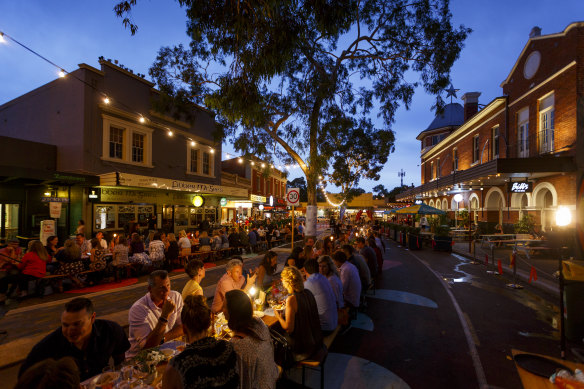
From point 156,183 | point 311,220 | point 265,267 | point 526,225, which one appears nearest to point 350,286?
point 265,267

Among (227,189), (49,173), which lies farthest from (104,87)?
(227,189)

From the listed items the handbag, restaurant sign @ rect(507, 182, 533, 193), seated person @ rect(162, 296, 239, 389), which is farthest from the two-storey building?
restaurant sign @ rect(507, 182, 533, 193)

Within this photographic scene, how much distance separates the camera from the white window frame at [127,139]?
13.2 meters

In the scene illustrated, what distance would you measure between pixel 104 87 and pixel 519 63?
23.1 metres

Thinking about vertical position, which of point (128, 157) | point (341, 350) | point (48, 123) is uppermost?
point (48, 123)

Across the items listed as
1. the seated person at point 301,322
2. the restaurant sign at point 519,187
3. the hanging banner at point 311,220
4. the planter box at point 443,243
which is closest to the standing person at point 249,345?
the seated person at point 301,322

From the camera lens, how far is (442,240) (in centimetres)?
1661

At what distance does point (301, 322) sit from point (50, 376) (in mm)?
2528

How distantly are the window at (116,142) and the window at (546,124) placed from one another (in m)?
21.5

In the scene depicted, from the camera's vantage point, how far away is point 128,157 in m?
14.3

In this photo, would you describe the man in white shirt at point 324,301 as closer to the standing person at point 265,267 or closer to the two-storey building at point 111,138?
the standing person at point 265,267

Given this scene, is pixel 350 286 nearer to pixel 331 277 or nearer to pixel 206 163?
pixel 331 277

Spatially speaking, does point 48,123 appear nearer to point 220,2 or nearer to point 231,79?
point 231,79

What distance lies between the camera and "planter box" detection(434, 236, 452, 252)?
16.4 meters
